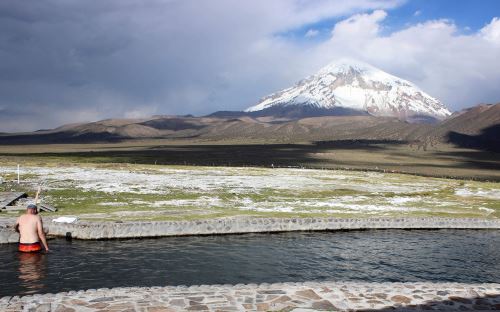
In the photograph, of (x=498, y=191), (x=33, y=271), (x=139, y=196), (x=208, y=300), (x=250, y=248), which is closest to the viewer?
(x=208, y=300)

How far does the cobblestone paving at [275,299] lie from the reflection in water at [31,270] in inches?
221

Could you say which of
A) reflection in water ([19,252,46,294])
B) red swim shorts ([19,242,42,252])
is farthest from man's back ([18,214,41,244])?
reflection in water ([19,252,46,294])

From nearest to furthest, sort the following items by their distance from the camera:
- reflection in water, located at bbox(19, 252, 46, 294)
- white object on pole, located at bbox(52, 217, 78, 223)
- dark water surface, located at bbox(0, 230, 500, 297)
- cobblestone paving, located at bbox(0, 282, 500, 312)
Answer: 1. cobblestone paving, located at bbox(0, 282, 500, 312)
2. reflection in water, located at bbox(19, 252, 46, 294)
3. dark water surface, located at bbox(0, 230, 500, 297)
4. white object on pole, located at bbox(52, 217, 78, 223)

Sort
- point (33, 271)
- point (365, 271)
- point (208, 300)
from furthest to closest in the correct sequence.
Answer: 1. point (365, 271)
2. point (33, 271)
3. point (208, 300)

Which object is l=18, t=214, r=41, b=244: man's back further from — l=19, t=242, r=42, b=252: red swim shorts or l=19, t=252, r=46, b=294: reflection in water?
l=19, t=252, r=46, b=294: reflection in water

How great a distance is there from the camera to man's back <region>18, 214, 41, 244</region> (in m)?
27.0

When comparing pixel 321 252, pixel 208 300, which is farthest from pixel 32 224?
pixel 321 252

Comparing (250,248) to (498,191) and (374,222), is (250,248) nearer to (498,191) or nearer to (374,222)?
(374,222)

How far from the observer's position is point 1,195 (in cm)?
5138

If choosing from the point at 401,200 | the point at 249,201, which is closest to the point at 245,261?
the point at 249,201

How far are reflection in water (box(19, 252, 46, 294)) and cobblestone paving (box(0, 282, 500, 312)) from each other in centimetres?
561

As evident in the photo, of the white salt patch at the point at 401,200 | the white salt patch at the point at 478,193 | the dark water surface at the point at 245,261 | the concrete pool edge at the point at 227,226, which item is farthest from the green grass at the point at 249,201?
the dark water surface at the point at 245,261

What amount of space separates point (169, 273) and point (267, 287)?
8.72 m

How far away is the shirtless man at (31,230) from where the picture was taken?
26953 millimetres
